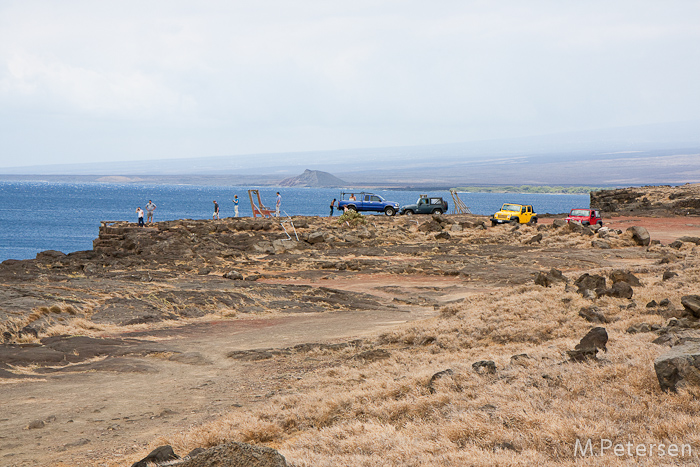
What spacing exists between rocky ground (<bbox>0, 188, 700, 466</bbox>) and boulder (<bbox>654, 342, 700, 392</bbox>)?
191 centimetres

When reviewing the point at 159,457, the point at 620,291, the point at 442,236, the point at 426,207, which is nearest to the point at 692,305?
the point at 620,291

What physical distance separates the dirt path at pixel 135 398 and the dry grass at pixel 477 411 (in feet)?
3.06

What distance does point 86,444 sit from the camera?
27.8 ft

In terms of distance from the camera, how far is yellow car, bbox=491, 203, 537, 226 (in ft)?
151

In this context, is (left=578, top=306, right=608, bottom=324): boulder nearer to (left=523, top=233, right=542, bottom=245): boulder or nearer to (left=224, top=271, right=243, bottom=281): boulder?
(left=224, top=271, right=243, bottom=281): boulder

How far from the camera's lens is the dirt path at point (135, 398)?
8414 millimetres

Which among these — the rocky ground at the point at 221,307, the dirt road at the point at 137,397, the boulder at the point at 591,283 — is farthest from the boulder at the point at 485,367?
the boulder at the point at 591,283

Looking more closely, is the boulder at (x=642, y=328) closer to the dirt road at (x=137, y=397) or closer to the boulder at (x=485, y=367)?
the boulder at (x=485, y=367)

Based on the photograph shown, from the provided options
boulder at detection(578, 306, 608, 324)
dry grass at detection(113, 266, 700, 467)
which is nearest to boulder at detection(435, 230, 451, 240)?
boulder at detection(578, 306, 608, 324)

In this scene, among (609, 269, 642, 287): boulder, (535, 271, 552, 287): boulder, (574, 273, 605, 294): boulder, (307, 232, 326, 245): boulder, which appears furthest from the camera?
(307, 232, 326, 245): boulder

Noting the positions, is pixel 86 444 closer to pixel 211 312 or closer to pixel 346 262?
pixel 211 312

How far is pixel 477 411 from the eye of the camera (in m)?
7.79

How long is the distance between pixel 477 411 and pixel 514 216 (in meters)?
40.5

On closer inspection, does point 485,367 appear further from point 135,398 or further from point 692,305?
point 135,398
